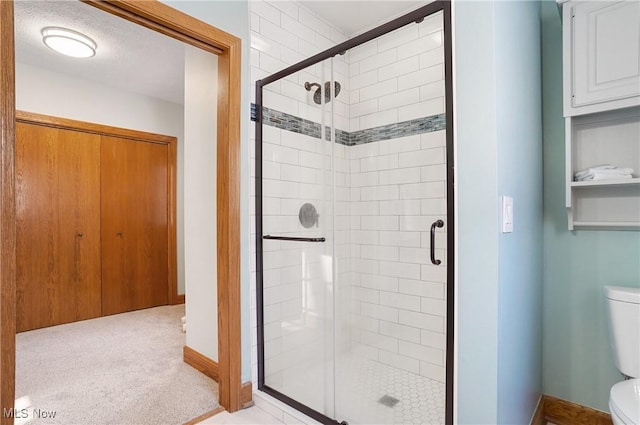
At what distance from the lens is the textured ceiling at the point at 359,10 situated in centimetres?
236

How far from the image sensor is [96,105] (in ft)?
11.7

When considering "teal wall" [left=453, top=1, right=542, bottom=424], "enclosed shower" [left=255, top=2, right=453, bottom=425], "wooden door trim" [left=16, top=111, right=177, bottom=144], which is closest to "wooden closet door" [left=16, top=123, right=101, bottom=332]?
"wooden door trim" [left=16, top=111, right=177, bottom=144]

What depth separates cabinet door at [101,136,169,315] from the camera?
3.71 metres

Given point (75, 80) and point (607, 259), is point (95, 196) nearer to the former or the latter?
point (75, 80)

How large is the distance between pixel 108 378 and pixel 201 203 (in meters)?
1.30

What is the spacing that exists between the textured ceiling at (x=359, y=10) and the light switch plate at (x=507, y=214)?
177cm

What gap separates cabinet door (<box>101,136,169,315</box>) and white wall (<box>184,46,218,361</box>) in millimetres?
1832

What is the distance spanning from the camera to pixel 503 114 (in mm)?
1175

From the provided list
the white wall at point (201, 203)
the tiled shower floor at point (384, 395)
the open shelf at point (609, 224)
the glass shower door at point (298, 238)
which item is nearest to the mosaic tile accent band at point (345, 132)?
the glass shower door at point (298, 238)

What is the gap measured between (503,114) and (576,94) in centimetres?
83

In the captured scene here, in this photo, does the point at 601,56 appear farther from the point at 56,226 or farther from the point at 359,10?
the point at 56,226

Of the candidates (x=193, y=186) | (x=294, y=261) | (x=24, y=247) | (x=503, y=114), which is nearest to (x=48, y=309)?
(x=24, y=247)

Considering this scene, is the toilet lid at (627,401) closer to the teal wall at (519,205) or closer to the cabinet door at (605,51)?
the teal wall at (519,205)

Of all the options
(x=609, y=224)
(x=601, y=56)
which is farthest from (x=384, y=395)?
(x=601, y=56)
